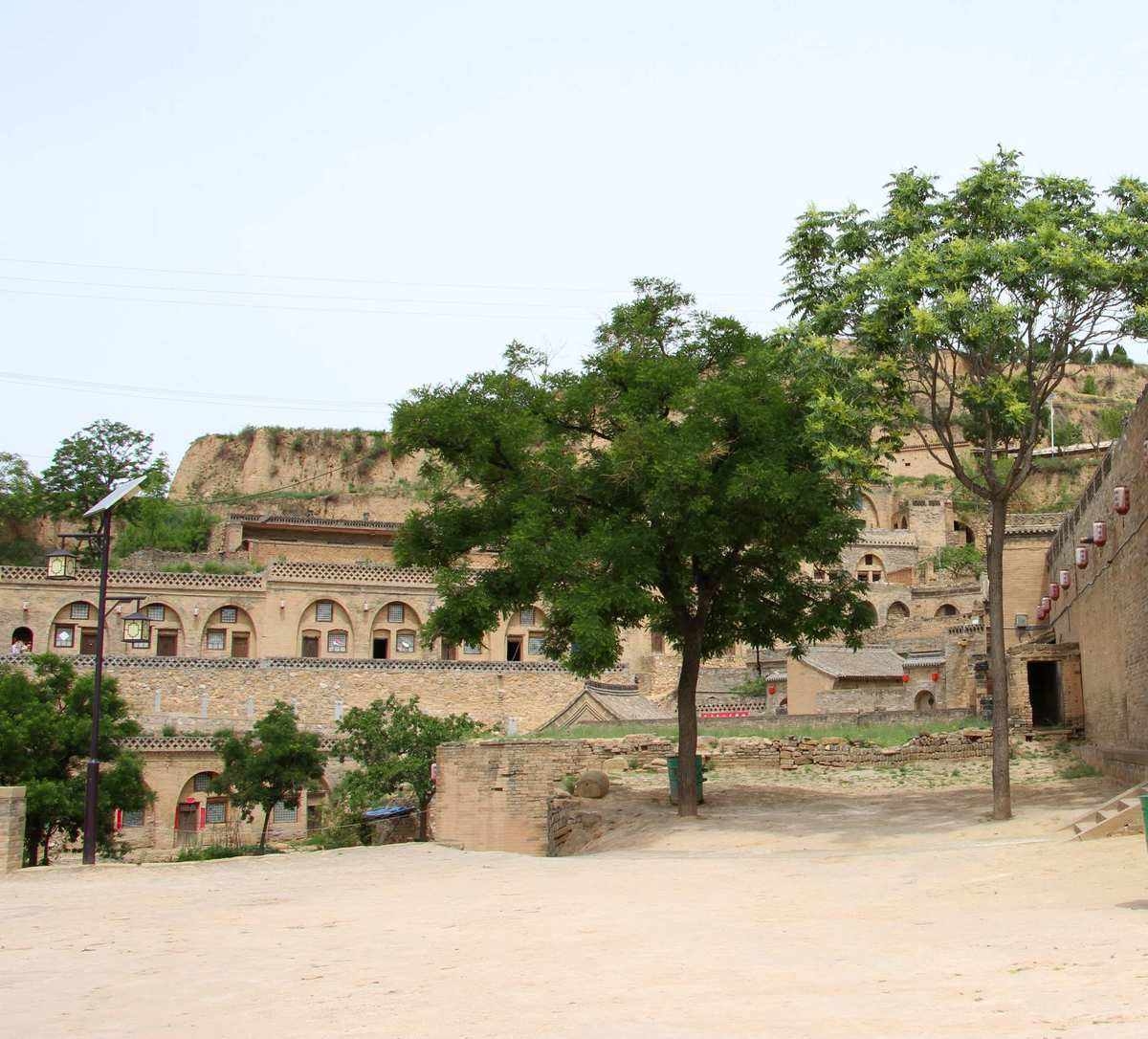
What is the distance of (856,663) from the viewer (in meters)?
38.9

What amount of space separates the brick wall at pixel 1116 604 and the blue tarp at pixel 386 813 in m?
13.9

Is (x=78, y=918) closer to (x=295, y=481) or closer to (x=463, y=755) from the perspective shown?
(x=463, y=755)

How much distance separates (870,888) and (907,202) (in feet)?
31.5

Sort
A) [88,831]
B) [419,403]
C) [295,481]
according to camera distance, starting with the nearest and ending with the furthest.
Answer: [88,831] → [419,403] → [295,481]

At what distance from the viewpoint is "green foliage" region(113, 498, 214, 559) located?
216ft

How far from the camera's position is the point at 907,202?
704 inches

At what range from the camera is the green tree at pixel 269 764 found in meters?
31.0

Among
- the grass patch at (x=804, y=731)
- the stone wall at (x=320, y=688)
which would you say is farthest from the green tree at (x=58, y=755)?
the stone wall at (x=320, y=688)

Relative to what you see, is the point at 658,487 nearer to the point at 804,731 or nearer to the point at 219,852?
the point at 804,731

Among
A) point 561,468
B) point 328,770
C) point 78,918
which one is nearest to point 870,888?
point 78,918

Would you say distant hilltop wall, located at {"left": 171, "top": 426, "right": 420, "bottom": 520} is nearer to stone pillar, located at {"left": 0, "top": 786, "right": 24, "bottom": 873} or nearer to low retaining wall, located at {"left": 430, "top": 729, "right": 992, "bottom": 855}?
low retaining wall, located at {"left": 430, "top": 729, "right": 992, "bottom": 855}

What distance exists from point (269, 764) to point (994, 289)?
20.5 metres

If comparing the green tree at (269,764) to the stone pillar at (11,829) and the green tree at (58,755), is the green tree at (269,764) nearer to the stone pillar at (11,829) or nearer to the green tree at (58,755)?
the green tree at (58,755)

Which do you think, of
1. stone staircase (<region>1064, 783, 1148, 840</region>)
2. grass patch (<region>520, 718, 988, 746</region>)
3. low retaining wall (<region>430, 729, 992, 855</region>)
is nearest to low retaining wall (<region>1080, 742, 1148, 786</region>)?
low retaining wall (<region>430, 729, 992, 855</region>)
